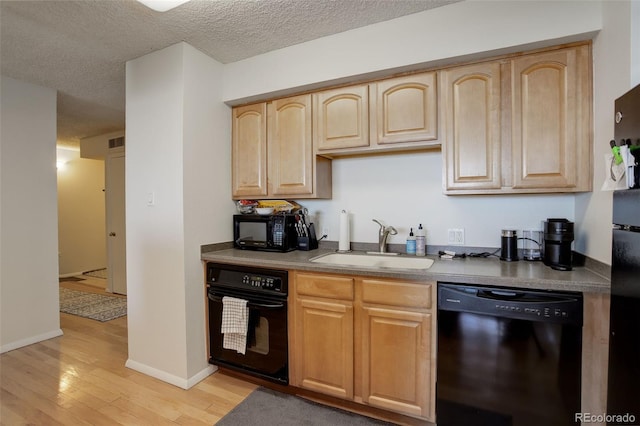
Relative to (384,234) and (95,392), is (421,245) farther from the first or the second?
(95,392)

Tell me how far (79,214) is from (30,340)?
12.5ft

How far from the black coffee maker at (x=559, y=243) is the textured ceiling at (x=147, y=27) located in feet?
4.80

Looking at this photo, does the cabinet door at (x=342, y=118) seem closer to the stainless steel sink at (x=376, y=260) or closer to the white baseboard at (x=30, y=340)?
the stainless steel sink at (x=376, y=260)

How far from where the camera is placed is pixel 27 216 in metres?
2.86

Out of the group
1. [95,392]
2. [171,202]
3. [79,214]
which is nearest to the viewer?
[95,392]

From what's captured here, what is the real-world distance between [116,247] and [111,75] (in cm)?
302

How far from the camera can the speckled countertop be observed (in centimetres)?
137

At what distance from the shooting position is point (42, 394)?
2062mm

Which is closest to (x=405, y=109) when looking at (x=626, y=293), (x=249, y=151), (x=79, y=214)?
(x=249, y=151)

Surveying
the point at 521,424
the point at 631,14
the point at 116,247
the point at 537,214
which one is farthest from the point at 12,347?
the point at 631,14

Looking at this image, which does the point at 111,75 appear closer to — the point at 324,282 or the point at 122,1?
the point at 122,1

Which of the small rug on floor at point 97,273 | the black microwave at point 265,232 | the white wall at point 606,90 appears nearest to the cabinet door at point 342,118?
the black microwave at point 265,232

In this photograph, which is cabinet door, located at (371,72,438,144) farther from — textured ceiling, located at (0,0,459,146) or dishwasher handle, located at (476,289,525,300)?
dishwasher handle, located at (476,289,525,300)

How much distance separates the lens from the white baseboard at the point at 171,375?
2.16 metres
